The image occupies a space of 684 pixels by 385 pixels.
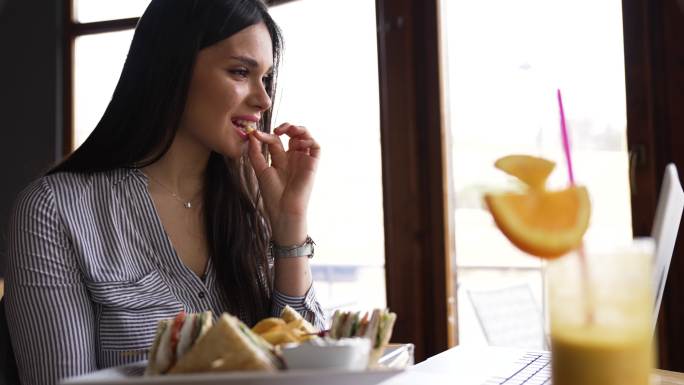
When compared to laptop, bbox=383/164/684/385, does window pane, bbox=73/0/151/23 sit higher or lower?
higher

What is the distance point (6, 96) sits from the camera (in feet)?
12.6

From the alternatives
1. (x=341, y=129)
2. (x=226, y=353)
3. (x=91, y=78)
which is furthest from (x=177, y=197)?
(x=91, y=78)

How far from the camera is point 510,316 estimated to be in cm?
305

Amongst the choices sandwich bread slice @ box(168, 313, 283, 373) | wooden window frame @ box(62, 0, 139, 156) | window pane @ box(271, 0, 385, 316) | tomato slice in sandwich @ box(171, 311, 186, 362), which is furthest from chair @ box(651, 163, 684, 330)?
wooden window frame @ box(62, 0, 139, 156)

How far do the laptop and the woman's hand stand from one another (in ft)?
1.61

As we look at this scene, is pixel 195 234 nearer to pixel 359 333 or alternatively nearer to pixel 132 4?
pixel 359 333

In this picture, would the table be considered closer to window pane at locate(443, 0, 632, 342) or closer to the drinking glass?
the drinking glass

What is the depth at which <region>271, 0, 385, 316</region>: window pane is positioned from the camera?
124 inches

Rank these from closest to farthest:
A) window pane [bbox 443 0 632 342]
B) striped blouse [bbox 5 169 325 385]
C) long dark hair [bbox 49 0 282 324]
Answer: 1. striped blouse [bbox 5 169 325 385]
2. long dark hair [bbox 49 0 282 324]
3. window pane [bbox 443 0 632 342]

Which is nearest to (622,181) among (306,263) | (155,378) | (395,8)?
(395,8)

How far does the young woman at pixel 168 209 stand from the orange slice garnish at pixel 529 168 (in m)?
0.92

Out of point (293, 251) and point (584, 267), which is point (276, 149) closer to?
point (293, 251)

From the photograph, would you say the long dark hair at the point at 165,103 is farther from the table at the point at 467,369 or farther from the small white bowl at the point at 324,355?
the small white bowl at the point at 324,355

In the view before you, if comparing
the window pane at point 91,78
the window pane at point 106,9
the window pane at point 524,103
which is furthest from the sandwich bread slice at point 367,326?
the window pane at point 91,78
